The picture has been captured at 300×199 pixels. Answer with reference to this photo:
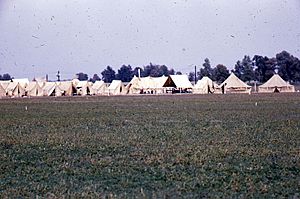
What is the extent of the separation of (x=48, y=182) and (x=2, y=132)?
11.1 meters

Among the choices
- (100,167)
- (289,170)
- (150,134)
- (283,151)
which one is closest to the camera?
(289,170)

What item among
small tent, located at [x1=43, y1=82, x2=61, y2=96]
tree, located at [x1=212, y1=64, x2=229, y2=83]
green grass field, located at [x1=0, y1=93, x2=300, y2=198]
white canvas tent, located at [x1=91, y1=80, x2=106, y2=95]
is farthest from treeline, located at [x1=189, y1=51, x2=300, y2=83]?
green grass field, located at [x1=0, y1=93, x2=300, y2=198]

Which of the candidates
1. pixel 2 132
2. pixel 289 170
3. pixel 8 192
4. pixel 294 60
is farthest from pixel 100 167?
pixel 294 60

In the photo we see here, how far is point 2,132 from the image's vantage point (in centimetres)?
1952

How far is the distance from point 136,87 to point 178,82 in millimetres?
13161

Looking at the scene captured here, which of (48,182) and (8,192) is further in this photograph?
(48,182)

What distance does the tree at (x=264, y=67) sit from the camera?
145 m

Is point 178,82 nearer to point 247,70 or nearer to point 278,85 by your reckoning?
point 278,85

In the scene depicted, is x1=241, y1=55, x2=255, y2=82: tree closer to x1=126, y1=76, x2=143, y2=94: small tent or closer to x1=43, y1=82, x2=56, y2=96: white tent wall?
x1=126, y1=76, x2=143, y2=94: small tent

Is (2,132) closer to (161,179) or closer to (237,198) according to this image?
(161,179)

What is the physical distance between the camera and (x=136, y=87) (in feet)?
391

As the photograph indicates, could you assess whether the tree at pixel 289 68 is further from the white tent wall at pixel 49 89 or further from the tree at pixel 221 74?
the white tent wall at pixel 49 89

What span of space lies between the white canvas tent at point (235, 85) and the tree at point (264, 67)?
4310 cm

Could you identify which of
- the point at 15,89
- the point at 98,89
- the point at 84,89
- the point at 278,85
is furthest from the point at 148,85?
the point at 15,89
